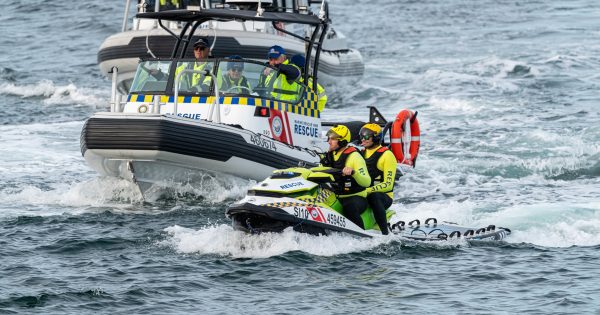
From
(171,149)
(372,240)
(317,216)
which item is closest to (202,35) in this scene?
(171,149)

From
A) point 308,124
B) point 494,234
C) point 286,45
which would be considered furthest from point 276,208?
point 286,45

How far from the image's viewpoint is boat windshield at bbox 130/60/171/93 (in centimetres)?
1622

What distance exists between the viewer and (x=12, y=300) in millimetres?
10195

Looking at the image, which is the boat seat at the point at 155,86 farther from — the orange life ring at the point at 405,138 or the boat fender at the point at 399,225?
the boat fender at the point at 399,225

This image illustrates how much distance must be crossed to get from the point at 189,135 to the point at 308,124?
2693mm

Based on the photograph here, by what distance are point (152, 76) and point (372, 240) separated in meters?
5.13

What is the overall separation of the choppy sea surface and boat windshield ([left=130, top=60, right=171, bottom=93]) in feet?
5.10

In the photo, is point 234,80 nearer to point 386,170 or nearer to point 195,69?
point 195,69

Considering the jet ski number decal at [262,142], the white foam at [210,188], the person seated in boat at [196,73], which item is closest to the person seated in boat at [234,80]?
the person seated in boat at [196,73]

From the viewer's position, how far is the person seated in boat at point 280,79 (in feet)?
52.6

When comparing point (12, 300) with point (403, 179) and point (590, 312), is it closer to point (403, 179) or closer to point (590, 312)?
point (590, 312)

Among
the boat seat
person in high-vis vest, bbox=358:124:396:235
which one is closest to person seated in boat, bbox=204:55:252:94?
the boat seat

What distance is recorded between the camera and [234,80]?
1605 centimetres

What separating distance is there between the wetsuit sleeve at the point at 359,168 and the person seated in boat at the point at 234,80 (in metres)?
3.95
